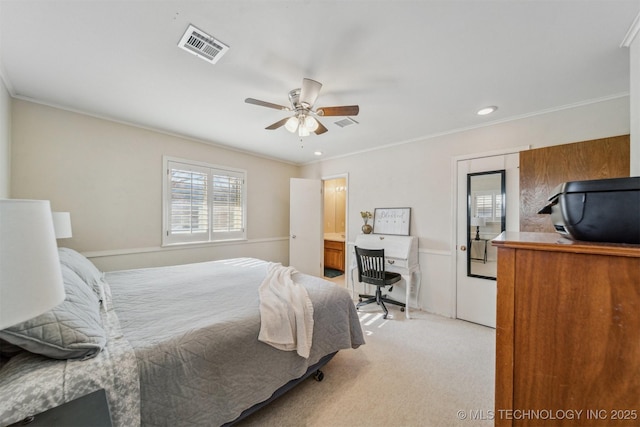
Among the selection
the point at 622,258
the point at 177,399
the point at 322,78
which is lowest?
the point at 177,399

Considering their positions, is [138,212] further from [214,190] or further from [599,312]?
[599,312]

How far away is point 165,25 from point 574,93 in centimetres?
343

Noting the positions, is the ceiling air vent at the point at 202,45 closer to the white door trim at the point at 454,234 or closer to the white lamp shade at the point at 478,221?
the white door trim at the point at 454,234

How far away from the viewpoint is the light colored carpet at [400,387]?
1579 millimetres

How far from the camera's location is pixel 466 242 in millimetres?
3047

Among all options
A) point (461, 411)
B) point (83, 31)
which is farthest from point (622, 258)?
point (83, 31)

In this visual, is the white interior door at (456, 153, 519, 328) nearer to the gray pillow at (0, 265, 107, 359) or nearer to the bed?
the bed

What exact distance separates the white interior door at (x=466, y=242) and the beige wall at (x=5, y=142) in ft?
15.5

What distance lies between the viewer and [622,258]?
66cm

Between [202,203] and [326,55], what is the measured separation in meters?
2.91

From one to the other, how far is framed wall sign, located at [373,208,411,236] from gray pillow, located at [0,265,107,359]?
3.39 metres

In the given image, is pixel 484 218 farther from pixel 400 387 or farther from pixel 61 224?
pixel 61 224

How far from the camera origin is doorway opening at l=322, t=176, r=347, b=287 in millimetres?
5586

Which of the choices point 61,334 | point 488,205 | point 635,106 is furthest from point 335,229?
point 61,334
